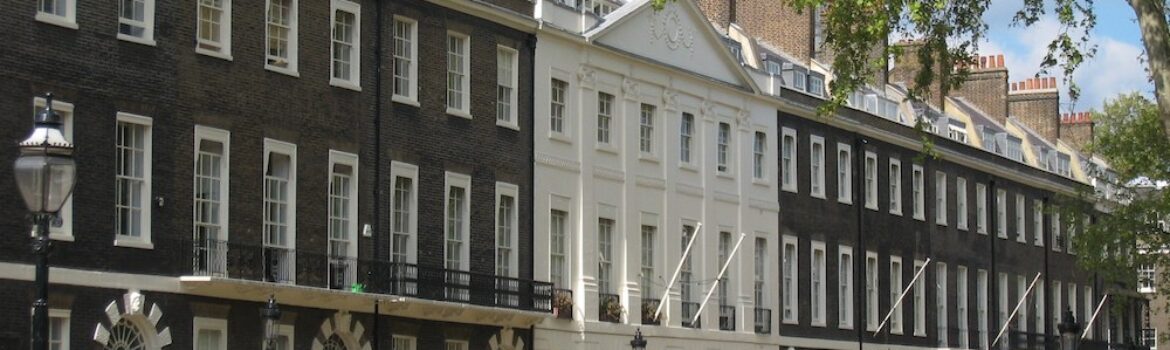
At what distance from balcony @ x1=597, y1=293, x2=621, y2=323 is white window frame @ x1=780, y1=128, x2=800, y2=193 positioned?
9526mm

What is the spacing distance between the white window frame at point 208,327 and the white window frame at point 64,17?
17.4ft

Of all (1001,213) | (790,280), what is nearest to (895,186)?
(790,280)

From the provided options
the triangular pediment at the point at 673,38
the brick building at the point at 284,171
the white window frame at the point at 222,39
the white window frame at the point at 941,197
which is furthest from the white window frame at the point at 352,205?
the white window frame at the point at 941,197

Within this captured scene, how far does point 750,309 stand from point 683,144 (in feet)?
15.7

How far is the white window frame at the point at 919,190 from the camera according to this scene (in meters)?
66.2

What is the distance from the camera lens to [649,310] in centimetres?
5147

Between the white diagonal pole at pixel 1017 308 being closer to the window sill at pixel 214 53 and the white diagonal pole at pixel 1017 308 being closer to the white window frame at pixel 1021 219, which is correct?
the white window frame at pixel 1021 219

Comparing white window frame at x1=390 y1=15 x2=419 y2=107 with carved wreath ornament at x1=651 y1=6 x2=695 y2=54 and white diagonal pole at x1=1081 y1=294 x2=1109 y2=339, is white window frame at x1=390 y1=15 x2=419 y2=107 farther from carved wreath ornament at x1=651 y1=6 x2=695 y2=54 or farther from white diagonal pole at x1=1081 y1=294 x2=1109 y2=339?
white diagonal pole at x1=1081 y1=294 x2=1109 y2=339

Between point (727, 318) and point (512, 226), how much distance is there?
9.93m

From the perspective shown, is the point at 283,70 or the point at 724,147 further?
the point at 724,147

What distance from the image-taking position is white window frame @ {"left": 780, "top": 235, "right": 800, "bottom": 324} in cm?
5819

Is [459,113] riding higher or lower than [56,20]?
lower

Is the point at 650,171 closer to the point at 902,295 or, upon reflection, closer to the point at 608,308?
the point at 608,308

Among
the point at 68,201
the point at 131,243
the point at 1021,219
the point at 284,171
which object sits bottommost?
the point at 131,243
